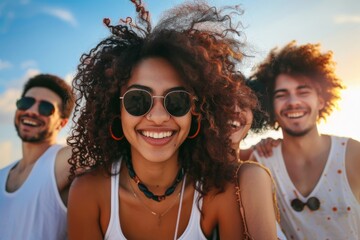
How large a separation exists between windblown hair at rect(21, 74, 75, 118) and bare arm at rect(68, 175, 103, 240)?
2656 mm

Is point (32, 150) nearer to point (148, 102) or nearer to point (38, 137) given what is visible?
point (38, 137)

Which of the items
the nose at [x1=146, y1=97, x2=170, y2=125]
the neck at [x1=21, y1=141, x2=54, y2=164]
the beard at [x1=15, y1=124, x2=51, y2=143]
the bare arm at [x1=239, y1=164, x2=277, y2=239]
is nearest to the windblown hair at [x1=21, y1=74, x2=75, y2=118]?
the beard at [x1=15, y1=124, x2=51, y2=143]

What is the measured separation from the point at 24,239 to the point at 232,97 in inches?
112

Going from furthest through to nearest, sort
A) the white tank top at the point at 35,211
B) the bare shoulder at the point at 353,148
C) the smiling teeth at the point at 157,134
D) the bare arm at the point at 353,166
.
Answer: the bare shoulder at the point at 353,148 → the bare arm at the point at 353,166 → the white tank top at the point at 35,211 → the smiling teeth at the point at 157,134

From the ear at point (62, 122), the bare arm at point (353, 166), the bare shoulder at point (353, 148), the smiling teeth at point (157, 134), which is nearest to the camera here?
the smiling teeth at point (157, 134)

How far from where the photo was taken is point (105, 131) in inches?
122

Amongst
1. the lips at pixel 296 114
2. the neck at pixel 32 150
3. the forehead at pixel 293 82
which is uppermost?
the forehead at pixel 293 82

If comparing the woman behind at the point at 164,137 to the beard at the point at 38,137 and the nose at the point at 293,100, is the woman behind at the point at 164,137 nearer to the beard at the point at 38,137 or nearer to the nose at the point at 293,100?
the beard at the point at 38,137

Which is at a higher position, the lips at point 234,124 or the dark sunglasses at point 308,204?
the lips at point 234,124

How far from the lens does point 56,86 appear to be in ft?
18.0

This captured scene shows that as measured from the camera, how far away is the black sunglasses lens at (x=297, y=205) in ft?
15.1

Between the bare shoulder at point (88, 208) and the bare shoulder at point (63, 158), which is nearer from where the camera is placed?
the bare shoulder at point (88, 208)

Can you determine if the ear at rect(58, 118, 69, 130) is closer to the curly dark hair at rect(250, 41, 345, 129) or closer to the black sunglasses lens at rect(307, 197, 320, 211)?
the curly dark hair at rect(250, 41, 345, 129)


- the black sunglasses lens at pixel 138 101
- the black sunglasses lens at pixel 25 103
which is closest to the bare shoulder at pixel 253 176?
the black sunglasses lens at pixel 138 101
